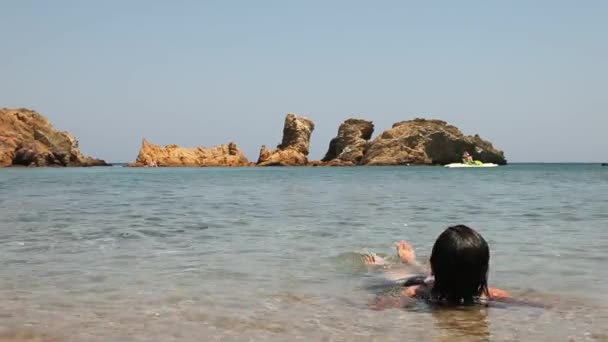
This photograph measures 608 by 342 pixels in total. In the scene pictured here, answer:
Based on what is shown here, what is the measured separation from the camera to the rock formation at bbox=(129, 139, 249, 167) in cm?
13200

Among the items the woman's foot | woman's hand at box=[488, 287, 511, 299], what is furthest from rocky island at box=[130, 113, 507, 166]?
woman's hand at box=[488, 287, 511, 299]

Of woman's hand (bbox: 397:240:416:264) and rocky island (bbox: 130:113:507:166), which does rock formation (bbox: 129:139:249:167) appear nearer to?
→ rocky island (bbox: 130:113:507:166)

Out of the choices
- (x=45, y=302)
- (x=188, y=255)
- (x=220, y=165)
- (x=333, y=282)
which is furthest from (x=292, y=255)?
(x=220, y=165)

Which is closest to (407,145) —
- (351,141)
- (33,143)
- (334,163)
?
(351,141)

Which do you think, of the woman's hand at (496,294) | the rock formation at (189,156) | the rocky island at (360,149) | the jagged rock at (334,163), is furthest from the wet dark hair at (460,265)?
the rock formation at (189,156)

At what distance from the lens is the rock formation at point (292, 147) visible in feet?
412

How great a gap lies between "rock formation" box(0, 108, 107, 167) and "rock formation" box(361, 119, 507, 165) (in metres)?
57.6

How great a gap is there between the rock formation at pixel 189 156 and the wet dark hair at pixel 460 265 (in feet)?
424

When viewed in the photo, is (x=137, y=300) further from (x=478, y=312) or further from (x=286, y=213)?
(x=286, y=213)

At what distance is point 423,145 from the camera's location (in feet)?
424

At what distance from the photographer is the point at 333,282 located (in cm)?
672

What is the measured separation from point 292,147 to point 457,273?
403 ft

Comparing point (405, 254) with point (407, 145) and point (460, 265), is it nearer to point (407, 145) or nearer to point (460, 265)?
point (460, 265)

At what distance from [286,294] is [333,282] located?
32.7 inches
